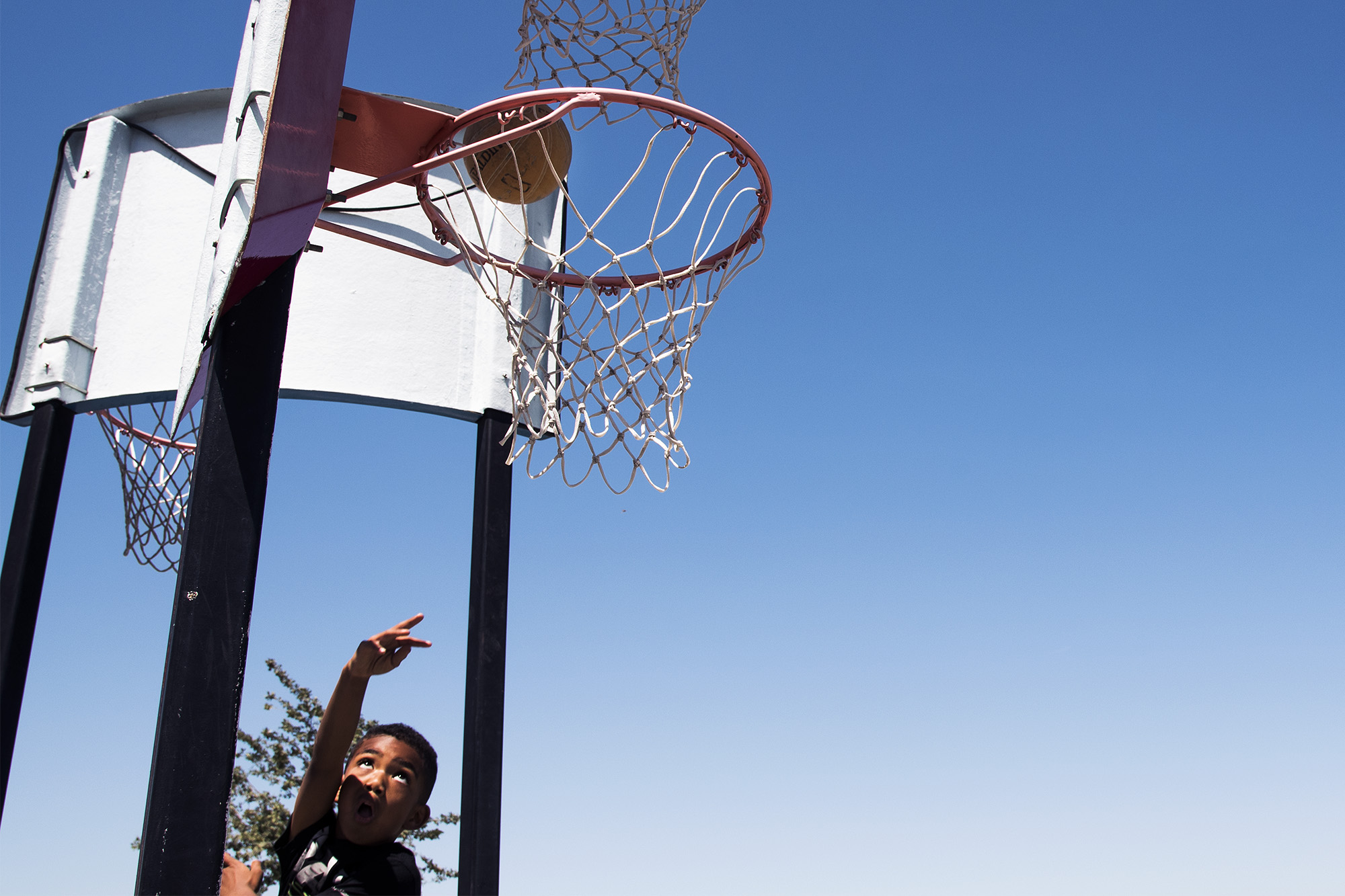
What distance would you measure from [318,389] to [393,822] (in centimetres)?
372

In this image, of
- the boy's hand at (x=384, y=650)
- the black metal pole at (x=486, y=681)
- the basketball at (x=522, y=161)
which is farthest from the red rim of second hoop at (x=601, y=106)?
the boy's hand at (x=384, y=650)

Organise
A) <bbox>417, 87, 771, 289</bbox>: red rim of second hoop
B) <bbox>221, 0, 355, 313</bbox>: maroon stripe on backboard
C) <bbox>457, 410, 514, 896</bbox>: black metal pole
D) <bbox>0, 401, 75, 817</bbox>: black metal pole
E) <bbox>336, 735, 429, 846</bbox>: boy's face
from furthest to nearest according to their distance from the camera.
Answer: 1. <bbox>0, 401, 75, 817</bbox>: black metal pole
2. <bbox>457, 410, 514, 896</bbox>: black metal pole
3. <bbox>417, 87, 771, 289</bbox>: red rim of second hoop
4. <bbox>221, 0, 355, 313</bbox>: maroon stripe on backboard
5. <bbox>336, 735, 429, 846</bbox>: boy's face

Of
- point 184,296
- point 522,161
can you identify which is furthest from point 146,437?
point 522,161

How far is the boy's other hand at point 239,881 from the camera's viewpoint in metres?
2.81

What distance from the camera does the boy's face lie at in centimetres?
292

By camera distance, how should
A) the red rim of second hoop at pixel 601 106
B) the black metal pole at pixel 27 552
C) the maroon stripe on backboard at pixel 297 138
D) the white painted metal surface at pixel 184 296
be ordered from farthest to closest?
the white painted metal surface at pixel 184 296 → the black metal pole at pixel 27 552 → the red rim of second hoop at pixel 601 106 → the maroon stripe on backboard at pixel 297 138

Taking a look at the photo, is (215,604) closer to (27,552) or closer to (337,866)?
(337,866)

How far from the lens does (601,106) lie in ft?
13.8

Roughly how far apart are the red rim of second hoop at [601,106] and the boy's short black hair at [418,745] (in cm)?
210

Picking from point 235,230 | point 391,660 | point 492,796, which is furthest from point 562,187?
point 492,796

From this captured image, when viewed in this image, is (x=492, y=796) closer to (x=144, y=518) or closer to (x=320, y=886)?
(x=320, y=886)

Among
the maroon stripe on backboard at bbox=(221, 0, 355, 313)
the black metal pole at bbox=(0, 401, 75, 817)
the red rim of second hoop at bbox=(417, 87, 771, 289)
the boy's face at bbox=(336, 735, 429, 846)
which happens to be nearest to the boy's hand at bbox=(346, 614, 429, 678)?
the boy's face at bbox=(336, 735, 429, 846)

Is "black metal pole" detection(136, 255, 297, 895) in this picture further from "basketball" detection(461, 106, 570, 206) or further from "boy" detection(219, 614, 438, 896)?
"basketball" detection(461, 106, 570, 206)

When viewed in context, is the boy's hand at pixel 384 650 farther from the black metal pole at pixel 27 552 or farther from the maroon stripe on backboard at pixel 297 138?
the black metal pole at pixel 27 552
